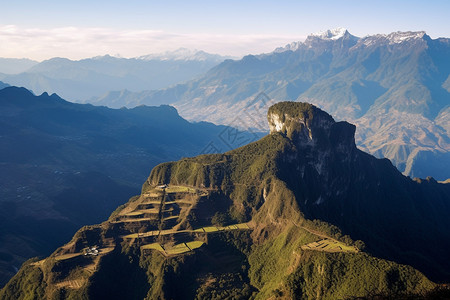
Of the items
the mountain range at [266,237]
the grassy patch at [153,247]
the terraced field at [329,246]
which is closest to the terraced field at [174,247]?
the grassy patch at [153,247]

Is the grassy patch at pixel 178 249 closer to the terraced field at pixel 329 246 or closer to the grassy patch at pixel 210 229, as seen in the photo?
the grassy patch at pixel 210 229

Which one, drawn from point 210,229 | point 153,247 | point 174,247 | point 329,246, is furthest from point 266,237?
point 153,247

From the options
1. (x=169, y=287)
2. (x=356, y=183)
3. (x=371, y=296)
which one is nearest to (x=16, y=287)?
(x=169, y=287)

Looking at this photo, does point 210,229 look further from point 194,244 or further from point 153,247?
point 153,247

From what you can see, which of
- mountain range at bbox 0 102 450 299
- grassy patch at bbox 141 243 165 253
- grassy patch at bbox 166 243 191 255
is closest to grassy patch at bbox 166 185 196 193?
mountain range at bbox 0 102 450 299

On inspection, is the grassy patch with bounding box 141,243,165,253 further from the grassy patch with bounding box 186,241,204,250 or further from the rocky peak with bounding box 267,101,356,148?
the rocky peak with bounding box 267,101,356,148
